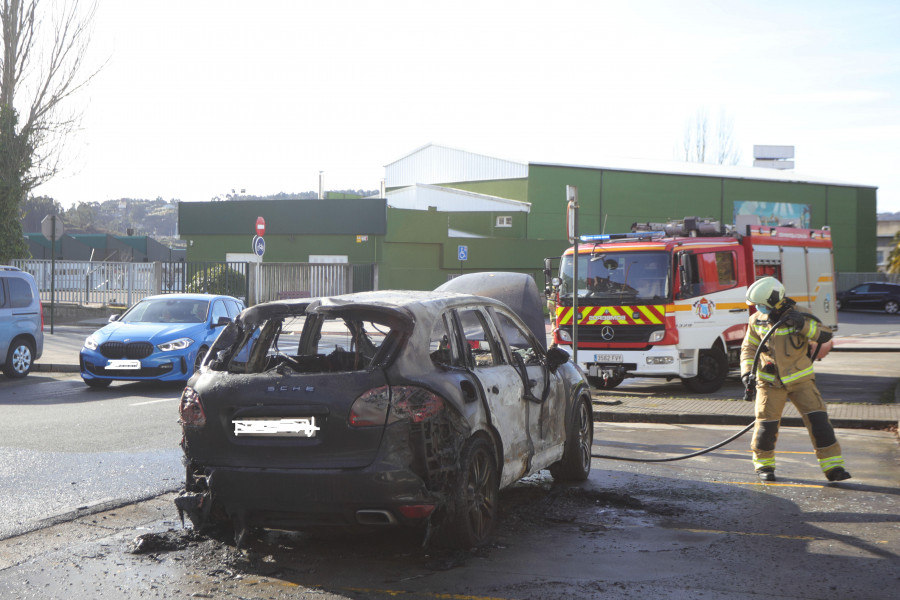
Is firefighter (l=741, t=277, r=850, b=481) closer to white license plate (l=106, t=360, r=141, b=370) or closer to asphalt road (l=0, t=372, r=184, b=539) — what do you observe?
asphalt road (l=0, t=372, r=184, b=539)

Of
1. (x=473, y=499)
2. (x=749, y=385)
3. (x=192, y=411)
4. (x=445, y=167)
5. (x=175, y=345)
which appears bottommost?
(x=473, y=499)

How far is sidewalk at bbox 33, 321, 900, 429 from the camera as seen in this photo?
39.0 ft

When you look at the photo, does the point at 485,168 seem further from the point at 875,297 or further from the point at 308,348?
the point at 308,348

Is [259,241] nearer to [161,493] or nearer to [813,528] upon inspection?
[161,493]

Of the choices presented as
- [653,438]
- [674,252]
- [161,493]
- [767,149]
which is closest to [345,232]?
[674,252]

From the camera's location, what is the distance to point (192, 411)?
18.6ft

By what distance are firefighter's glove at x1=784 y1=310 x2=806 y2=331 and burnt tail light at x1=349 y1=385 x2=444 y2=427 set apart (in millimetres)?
4078

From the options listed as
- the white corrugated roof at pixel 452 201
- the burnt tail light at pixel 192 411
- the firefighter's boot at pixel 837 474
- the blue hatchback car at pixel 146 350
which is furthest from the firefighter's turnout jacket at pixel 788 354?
the white corrugated roof at pixel 452 201

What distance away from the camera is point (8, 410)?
12.3 metres

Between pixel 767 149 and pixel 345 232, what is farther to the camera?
pixel 767 149

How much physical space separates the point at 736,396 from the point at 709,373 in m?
0.65

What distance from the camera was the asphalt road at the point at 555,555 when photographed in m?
4.95

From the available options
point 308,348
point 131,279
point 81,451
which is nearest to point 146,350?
point 81,451

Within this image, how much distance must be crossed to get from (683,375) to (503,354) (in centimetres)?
889
